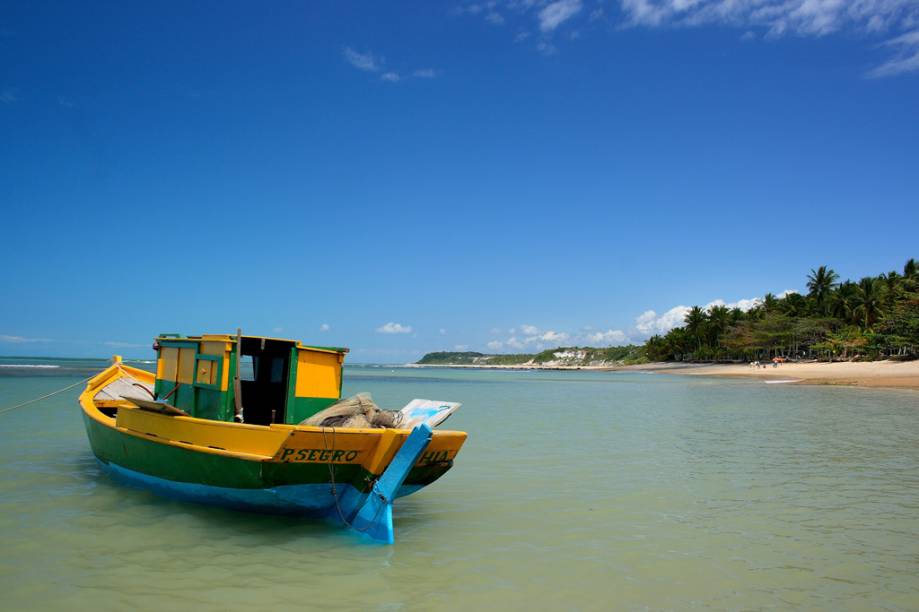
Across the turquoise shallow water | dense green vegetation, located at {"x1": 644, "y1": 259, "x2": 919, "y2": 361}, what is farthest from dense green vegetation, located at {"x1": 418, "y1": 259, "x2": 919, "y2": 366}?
the turquoise shallow water

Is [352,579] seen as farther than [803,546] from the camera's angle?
No

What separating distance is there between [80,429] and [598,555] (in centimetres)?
1652

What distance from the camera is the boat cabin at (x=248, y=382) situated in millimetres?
9133

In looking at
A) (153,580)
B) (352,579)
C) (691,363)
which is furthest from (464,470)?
(691,363)

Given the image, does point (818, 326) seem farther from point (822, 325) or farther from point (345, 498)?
point (345, 498)

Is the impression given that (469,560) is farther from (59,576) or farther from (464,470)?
(464,470)

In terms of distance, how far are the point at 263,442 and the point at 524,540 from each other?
11.7 ft

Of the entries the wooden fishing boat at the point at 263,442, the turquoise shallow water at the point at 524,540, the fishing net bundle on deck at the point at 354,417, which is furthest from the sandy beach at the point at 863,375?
the wooden fishing boat at the point at 263,442

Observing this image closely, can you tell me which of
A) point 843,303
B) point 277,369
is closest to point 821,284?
point 843,303

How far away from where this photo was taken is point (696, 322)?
4264 inches

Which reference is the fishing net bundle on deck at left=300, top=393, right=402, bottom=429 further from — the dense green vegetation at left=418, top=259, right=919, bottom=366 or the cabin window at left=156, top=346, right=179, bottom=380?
the dense green vegetation at left=418, top=259, right=919, bottom=366

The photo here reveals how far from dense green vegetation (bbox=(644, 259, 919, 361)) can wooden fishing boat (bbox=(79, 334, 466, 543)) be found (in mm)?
60301

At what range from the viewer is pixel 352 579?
6469mm

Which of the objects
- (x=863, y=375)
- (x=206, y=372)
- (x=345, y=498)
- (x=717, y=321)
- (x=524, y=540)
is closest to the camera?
(x=524, y=540)
